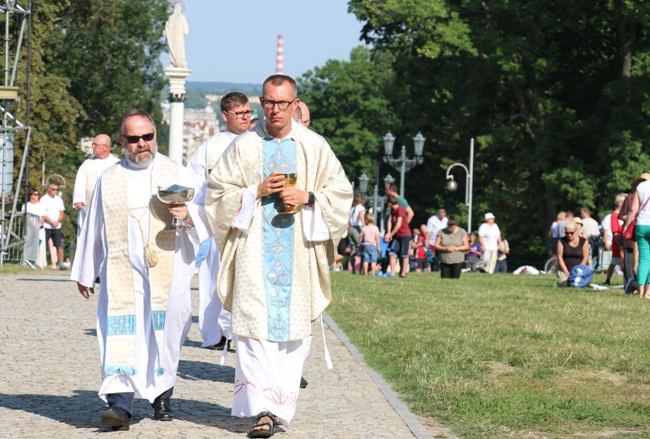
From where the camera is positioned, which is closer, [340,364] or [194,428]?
[194,428]

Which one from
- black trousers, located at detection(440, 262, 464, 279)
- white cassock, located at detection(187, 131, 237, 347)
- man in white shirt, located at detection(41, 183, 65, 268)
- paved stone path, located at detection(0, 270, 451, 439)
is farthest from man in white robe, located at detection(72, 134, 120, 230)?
black trousers, located at detection(440, 262, 464, 279)

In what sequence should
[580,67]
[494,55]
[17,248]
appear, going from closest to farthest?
[17,248] → [494,55] → [580,67]

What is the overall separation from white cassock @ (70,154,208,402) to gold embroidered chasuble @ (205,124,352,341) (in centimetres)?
26

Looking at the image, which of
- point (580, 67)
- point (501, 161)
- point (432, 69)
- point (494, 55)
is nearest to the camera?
point (494, 55)

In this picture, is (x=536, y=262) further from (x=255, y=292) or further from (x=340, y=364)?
(x=255, y=292)

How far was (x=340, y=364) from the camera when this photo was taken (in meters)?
12.2

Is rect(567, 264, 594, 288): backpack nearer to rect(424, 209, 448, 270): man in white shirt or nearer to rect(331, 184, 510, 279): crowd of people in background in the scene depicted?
rect(331, 184, 510, 279): crowd of people in background

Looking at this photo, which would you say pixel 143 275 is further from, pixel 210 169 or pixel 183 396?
pixel 210 169

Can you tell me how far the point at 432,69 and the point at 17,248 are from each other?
78.5 feet

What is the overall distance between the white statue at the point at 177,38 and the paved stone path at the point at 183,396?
96.8 feet

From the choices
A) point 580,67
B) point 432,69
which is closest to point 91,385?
point 580,67

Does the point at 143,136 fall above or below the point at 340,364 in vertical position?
above

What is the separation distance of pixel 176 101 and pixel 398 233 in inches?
688

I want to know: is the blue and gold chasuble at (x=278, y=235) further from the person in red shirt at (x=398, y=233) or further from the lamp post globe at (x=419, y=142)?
the lamp post globe at (x=419, y=142)
